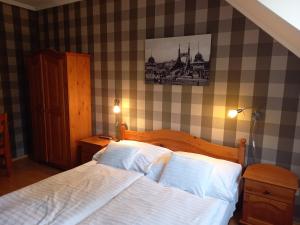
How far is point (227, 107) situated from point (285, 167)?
2.64 feet

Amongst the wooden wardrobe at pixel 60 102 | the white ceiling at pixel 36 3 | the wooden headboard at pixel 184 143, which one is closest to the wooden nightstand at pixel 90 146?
the wooden wardrobe at pixel 60 102

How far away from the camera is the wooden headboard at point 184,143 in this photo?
2392mm

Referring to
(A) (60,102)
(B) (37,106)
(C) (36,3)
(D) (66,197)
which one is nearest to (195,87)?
(D) (66,197)

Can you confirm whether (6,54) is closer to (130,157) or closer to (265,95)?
(130,157)

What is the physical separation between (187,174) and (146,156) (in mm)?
543

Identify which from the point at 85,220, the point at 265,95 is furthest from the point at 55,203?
the point at 265,95

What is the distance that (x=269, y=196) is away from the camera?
2.00 metres

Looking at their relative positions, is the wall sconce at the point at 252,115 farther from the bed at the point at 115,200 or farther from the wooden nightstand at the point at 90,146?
the wooden nightstand at the point at 90,146

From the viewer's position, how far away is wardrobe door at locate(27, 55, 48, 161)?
3.40 m

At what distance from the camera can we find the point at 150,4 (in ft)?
9.11

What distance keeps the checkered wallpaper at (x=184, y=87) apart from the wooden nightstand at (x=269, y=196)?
11.7 inches

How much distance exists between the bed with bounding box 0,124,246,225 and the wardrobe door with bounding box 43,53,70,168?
1035mm

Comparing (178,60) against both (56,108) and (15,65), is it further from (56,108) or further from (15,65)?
(15,65)

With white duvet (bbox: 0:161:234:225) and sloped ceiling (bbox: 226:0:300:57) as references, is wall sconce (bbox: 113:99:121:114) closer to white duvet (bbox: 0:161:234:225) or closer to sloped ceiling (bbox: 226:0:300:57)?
white duvet (bbox: 0:161:234:225)
